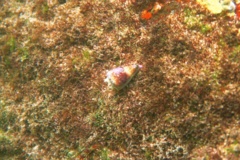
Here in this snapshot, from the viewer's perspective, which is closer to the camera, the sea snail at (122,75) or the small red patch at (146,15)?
the sea snail at (122,75)

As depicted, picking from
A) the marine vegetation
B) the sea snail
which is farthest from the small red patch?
the sea snail

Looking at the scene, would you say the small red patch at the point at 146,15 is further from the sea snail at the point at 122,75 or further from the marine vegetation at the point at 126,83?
the sea snail at the point at 122,75

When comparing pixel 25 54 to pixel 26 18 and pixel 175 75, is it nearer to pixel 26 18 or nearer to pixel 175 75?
pixel 26 18

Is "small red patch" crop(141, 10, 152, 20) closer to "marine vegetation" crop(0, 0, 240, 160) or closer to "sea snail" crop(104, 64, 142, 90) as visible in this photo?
"marine vegetation" crop(0, 0, 240, 160)

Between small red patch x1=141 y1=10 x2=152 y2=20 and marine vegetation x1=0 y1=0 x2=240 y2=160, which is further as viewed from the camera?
small red patch x1=141 y1=10 x2=152 y2=20

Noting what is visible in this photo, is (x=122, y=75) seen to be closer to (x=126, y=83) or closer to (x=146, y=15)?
(x=126, y=83)

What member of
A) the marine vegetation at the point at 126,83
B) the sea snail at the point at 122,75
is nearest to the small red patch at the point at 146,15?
the marine vegetation at the point at 126,83

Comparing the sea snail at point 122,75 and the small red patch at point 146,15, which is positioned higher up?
the small red patch at point 146,15

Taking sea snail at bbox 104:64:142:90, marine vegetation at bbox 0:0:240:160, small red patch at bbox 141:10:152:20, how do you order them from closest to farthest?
1. marine vegetation at bbox 0:0:240:160
2. sea snail at bbox 104:64:142:90
3. small red patch at bbox 141:10:152:20

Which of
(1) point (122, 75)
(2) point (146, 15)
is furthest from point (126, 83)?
(2) point (146, 15)

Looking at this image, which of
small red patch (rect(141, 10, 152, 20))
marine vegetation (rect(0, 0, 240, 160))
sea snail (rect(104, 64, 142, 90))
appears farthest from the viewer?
small red patch (rect(141, 10, 152, 20))

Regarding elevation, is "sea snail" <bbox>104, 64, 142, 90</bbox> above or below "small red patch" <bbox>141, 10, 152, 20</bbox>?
below
